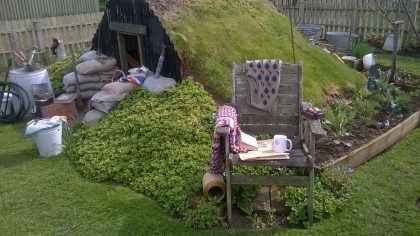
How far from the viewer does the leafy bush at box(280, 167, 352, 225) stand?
4.62m

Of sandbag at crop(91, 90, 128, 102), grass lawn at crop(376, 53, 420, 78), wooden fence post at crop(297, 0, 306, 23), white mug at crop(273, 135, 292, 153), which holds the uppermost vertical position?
wooden fence post at crop(297, 0, 306, 23)

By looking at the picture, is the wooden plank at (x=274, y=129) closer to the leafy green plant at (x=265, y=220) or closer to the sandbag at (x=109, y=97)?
the leafy green plant at (x=265, y=220)

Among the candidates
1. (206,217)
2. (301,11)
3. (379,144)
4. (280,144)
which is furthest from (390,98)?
(301,11)

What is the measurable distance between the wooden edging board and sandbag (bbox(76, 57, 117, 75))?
518 cm

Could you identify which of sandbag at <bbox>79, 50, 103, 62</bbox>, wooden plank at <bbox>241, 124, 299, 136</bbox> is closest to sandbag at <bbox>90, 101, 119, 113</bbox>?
sandbag at <bbox>79, 50, 103, 62</bbox>

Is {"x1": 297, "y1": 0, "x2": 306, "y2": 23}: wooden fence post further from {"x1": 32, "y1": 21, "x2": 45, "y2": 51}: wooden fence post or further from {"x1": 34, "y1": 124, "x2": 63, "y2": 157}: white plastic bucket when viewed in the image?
{"x1": 34, "y1": 124, "x2": 63, "y2": 157}: white plastic bucket

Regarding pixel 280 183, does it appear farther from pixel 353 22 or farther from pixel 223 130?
pixel 353 22

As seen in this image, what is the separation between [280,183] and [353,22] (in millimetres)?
10250

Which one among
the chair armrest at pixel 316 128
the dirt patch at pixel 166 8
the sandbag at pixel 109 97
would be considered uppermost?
the dirt patch at pixel 166 8

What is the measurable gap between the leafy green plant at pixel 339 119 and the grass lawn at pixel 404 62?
3.75 meters

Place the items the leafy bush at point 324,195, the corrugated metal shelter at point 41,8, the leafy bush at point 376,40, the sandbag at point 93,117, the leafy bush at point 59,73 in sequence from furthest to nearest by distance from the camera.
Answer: the corrugated metal shelter at point 41,8, the leafy bush at point 376,40, the leafy bush at point 59,73, the sandbag at point 93,117, the leafy bush at point 324,195

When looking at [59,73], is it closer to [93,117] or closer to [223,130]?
[93,117]

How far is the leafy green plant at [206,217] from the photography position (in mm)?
4523

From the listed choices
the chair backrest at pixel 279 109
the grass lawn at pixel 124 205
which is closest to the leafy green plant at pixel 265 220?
the grass lawn at pixel 124 205
